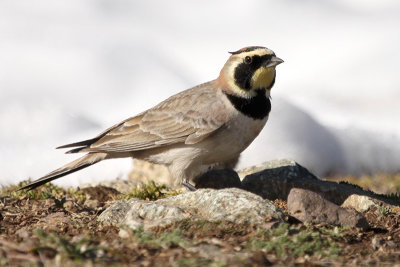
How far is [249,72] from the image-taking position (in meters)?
8.01

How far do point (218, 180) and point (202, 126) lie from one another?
767 mm

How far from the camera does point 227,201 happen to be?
251 inches

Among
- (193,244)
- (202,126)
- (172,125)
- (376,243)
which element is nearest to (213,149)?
(202,126)

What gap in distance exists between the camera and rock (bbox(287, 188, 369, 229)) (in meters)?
6.52

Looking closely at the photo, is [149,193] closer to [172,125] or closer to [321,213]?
[172,125]

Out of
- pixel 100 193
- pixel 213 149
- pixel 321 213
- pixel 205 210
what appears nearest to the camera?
pixel 205 210

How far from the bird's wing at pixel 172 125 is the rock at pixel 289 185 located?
1149mm

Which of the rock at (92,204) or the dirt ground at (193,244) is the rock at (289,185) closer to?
the dirt ground at (193,244)

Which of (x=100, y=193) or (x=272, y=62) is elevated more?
(x=272, y=62)

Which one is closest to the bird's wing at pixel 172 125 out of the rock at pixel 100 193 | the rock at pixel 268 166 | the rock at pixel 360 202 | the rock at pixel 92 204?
the rock at pixel 92 204

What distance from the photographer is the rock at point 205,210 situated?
239 inches

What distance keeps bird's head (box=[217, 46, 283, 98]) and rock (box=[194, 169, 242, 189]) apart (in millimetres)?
1013

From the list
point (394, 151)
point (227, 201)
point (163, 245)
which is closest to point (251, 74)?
point (227, 201)

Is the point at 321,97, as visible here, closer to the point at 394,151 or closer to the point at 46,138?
the point at 394,151
